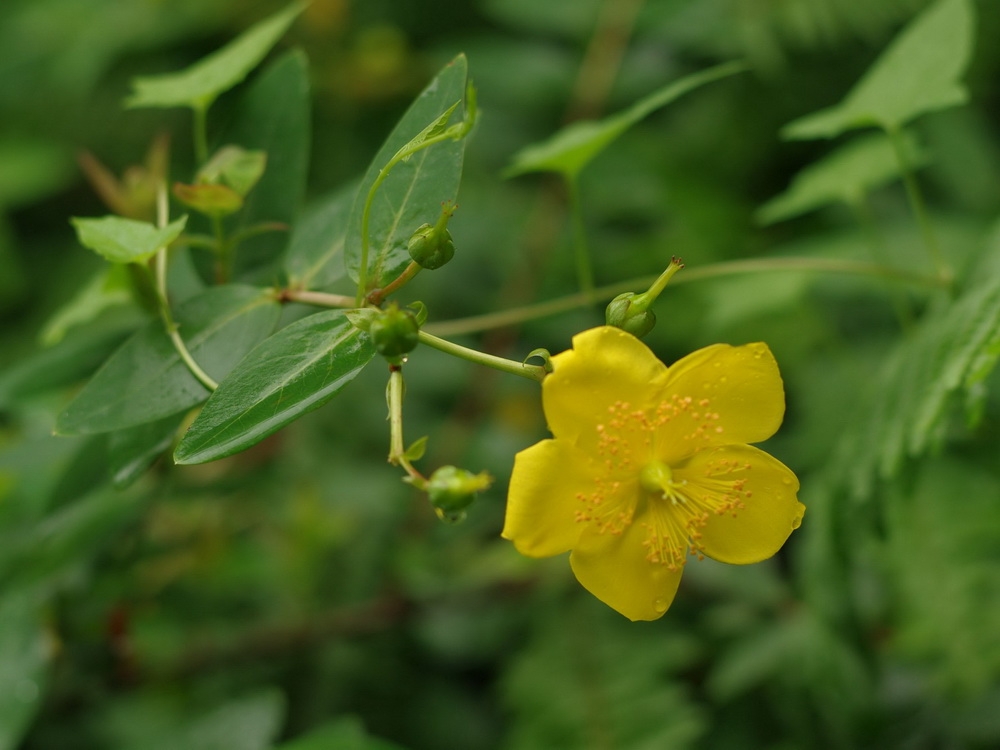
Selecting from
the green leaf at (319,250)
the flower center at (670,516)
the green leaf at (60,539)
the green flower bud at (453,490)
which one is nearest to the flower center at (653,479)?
the flower center at (670,516)

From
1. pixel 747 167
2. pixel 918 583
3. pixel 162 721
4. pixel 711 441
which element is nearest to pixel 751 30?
pixel 747 167

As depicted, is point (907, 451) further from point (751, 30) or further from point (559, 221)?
point (751, 30)

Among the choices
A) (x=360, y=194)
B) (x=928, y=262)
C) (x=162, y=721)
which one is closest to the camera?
(x=360, y=194)

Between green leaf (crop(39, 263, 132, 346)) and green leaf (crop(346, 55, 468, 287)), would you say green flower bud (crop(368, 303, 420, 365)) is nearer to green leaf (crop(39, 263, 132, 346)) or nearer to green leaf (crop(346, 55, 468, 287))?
green leaf (crop(346, 55, 468, 287))

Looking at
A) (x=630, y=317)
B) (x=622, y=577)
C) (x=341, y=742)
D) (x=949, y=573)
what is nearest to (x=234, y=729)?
(x=341, y=742)

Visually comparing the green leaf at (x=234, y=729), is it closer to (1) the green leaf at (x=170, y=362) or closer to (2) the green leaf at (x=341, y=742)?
(2) the green leaf at (x=341, y=742)

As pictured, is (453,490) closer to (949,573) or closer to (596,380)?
(596,380)
